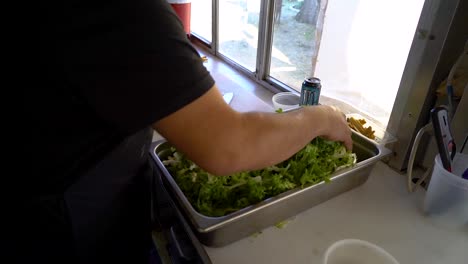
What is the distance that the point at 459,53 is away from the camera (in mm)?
791

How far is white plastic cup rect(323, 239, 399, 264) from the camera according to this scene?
1.98ft

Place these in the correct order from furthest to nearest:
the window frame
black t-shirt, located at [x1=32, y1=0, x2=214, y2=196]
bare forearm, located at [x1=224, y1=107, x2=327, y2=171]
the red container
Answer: the red container, the window frame, bare forearm, located at [x1=224, y1=107, x2=327, y2=171], black t-shirt, located at [x1=32, y1=0, x2=214, y2=196]

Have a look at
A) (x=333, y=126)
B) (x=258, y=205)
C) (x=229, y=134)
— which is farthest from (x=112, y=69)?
(x=333, y=126)

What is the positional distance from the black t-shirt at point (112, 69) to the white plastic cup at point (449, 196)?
1.79 ft

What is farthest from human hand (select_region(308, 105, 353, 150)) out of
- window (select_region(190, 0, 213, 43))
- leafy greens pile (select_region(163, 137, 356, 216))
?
window (select_region(190, 0, 213, 43))

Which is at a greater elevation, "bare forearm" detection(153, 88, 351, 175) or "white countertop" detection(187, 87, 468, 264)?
"bare forearm" detection(153, 88, 351, 175)

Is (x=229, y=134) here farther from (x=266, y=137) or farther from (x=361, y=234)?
(x=361, y=234)

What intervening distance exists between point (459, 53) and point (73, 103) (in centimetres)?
84

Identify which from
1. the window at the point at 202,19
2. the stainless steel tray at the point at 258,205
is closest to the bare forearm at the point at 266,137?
the stainless steel tray at the point at 258,205

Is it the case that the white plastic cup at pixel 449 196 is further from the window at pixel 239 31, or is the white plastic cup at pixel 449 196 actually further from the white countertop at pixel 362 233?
the window at pixel 239 31

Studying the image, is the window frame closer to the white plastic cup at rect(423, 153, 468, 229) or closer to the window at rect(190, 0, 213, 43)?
the white plastic cup at rect(423, 153, 468, 229)

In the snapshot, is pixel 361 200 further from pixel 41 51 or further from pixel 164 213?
pixel 41 51

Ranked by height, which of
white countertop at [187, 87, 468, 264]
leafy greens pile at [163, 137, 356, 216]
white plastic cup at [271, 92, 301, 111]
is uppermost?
leafy greens pile at [163, 137, 356, 216]

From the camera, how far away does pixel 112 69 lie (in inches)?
16.2
